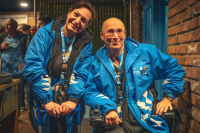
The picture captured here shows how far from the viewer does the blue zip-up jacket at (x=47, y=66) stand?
4.09 feet

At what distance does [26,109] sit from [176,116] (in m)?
3.30

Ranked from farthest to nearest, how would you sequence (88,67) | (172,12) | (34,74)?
(172,12), (88,67), (34,74)

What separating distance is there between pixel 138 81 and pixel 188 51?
0.55 m

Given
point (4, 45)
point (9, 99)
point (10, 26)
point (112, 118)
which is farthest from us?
point (10, 26)

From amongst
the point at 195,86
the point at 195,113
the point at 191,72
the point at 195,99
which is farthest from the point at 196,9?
the point at 195,113

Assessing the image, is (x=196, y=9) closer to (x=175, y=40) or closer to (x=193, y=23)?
(x=193, y=23)

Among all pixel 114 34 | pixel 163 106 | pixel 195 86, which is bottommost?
pixel 163 106

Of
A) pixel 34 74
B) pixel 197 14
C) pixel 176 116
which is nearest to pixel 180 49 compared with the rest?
pixel 197 14

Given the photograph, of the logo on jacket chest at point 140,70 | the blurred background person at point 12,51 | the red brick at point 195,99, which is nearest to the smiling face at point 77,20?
the logo on jacket chest at point 140,70

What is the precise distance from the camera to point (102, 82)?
A: 1317 mm

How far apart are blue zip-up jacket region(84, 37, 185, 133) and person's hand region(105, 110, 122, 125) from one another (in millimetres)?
47

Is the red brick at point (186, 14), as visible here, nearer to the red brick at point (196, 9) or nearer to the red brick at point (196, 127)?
the red brick at point (196, 9)

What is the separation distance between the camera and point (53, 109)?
1.26 metres

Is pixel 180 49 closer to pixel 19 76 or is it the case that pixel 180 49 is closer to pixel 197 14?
pixel 197 14
